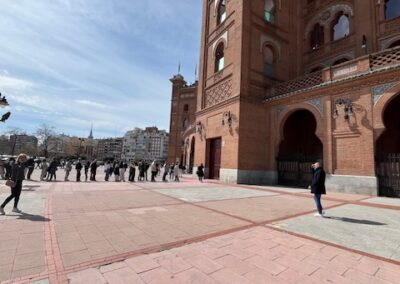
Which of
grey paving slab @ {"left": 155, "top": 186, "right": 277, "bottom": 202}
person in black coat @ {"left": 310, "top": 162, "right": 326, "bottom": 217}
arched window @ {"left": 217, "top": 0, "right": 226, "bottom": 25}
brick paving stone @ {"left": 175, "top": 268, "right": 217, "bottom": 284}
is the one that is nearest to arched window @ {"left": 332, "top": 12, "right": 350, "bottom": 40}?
arched window @ {"left": 217, "top": 0, "right": 226, "bottom": 25}

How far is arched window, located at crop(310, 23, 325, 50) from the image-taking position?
62.2 feet

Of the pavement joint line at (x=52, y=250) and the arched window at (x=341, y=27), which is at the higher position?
the arched window at (x=341, y=27)

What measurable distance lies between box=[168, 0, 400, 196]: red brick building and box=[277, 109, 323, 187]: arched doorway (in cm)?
7

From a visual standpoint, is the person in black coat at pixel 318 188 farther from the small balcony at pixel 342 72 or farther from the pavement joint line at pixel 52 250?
the small balcony at pixel 342 72

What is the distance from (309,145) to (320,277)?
16988 millimetres

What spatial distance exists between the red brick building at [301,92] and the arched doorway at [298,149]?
7cm

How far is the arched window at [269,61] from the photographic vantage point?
18297mm

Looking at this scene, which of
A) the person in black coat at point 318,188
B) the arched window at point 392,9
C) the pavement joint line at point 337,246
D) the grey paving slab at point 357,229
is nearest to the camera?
the pavement joint line at point 337,246

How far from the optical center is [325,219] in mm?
6340

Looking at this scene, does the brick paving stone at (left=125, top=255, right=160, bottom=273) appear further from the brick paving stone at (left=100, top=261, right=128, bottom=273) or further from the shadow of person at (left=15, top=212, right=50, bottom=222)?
the shadow of person at (left=15, top=212, right=50, bottom=222)

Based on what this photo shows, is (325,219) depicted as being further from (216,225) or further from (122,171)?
(122,171)

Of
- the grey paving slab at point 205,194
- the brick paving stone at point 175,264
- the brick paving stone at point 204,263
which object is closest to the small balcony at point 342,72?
the grey paving slab at point 205,194

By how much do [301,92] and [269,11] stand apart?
28.3 feet

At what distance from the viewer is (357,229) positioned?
5.42 m
